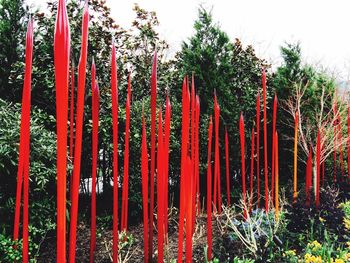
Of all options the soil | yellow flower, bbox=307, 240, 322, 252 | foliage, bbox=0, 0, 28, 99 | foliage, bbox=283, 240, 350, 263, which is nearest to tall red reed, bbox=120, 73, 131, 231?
the soil

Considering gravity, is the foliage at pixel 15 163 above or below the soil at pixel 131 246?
above

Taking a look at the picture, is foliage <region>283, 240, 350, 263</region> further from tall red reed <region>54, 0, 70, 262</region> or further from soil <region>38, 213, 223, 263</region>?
tall red reed <region>54, 0, 70, 262</region>

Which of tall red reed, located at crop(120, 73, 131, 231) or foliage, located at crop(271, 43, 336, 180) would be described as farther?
foliage, located at crop(271, 43, 336, 180)

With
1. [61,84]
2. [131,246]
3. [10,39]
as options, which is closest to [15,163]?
[131,246]

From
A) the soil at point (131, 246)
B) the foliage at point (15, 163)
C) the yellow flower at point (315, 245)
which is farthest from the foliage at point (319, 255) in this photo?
the foliage at point (15, 163)

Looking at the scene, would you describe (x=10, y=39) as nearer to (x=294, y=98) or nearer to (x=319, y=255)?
(x=319, y=255)

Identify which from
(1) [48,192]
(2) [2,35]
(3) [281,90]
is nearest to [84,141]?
(1) [48,192]

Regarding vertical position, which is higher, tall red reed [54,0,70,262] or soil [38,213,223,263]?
tall red reed [54,0,70,262]

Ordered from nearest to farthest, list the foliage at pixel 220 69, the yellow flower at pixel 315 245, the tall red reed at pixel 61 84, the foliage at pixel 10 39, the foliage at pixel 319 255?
the tall red reed at pixel 61 84 < the foliage at pixel 319 255 < the yellow flower at pixel 315 245 < the foliage at pixel 10 39 < the foliage at pixel 220 69

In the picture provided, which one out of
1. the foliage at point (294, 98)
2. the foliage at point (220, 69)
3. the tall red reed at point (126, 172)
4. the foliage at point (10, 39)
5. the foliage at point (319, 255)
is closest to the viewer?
the tall red reed at point (126, 172)

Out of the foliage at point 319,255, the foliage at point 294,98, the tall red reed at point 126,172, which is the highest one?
the foliage at point 294,98

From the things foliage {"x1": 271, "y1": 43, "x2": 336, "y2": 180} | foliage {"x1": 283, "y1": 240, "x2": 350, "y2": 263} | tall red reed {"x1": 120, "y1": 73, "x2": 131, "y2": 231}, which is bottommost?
foliage {"x1": 283, "y1": 240, "x2": 350, "y2": 263}

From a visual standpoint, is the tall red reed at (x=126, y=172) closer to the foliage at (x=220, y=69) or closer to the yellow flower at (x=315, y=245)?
the yellow flower at (x=315, y=245)

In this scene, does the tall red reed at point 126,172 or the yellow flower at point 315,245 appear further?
the yellow flower at point 315,245
